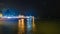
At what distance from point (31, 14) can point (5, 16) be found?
23.4 inches

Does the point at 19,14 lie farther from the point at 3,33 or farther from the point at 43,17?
the point at 3,33

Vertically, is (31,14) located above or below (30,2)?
below

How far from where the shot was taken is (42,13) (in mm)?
3619

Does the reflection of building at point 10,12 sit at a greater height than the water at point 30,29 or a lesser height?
greater

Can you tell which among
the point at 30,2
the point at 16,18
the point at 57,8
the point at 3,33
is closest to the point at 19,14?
the point at 16,18

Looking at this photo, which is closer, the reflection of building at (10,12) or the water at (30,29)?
the water at (30,29)

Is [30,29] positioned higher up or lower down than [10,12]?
lower down

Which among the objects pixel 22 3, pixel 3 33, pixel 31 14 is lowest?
pixel 3 33

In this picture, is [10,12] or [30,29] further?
[10,12]

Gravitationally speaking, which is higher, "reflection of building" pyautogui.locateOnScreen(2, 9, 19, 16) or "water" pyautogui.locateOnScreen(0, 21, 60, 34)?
"reflection of building" pyautogui.locateOnScreen(2, 9, 19, 16)

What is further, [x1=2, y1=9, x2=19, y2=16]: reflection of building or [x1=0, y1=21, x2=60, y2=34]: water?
[x1=2, y1=9, x2=19, y2=16]: reflection of building

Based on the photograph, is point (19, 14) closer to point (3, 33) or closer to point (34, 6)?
point (34, 6)

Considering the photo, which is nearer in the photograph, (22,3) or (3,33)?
(3,33)

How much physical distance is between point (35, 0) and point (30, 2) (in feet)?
Answer: 0.41
